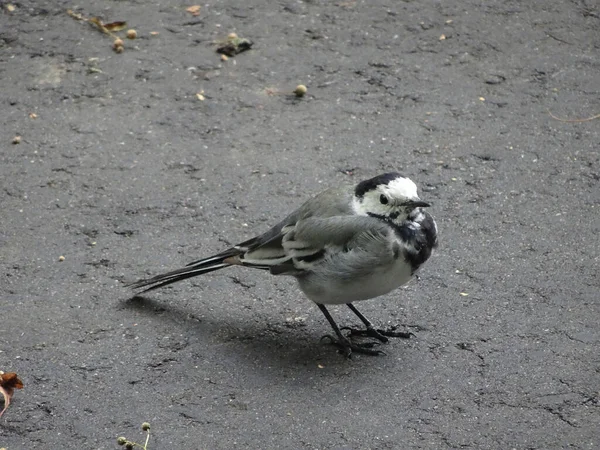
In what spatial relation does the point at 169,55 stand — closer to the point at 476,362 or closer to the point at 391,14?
the point at 391,14

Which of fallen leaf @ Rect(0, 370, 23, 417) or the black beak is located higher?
the black beak

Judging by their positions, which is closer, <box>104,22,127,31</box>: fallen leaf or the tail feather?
the tail feather

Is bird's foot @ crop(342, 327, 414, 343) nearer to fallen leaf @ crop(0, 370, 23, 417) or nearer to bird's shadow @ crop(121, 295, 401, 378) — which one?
bird's shadow @ crop(121, 295, 401, 378)

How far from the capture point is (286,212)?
20.6 ft

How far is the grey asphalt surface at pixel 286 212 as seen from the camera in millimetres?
4781

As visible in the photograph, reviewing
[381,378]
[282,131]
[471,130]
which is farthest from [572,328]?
[282,131]

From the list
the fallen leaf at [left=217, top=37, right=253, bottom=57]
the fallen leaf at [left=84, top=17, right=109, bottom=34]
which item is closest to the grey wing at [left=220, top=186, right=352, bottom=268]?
the fallen leaf at [left=217, top=37, right=253, bottom=57]

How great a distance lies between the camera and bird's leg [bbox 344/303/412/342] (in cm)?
528

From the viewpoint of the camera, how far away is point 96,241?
6.02 meters

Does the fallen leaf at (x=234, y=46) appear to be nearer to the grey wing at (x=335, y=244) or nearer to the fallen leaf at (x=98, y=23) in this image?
the fallen leaf at (x=98, y=23)

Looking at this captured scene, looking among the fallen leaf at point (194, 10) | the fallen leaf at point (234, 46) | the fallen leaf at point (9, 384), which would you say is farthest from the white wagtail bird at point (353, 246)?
the fallen leaf at point (194, 10)

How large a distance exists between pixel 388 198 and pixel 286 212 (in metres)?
1.45

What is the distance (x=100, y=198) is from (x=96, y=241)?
483mm

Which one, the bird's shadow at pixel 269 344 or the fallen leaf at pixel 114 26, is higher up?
the fallen leaf at pixel 114 26
